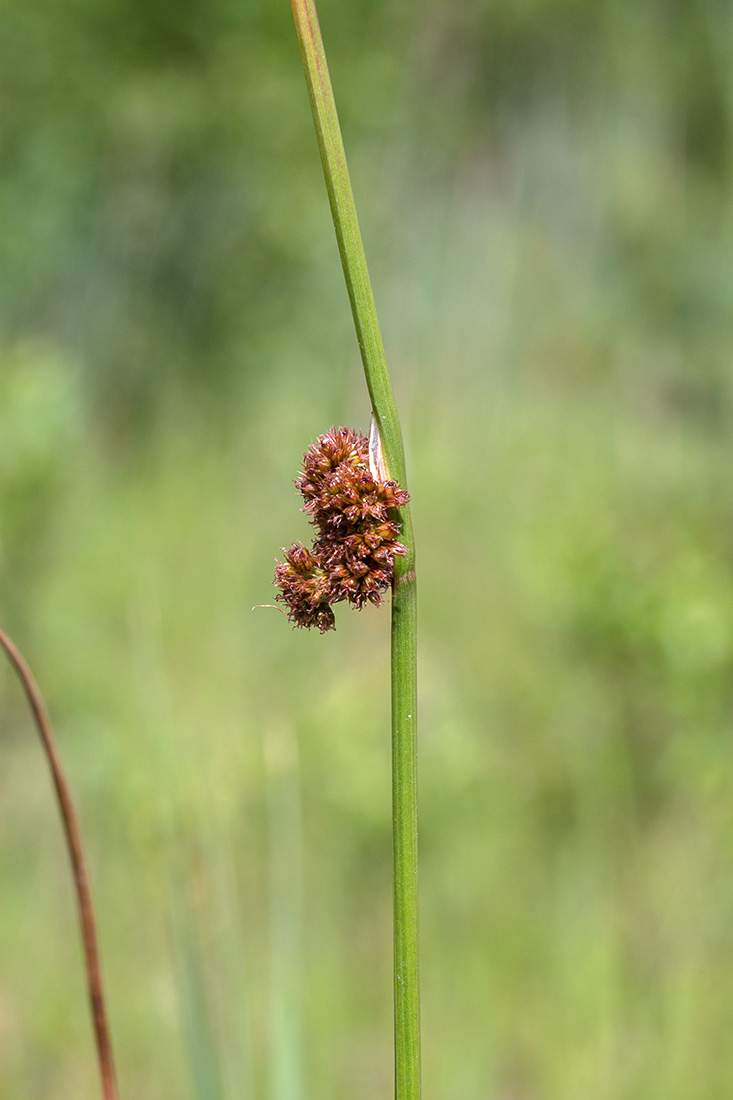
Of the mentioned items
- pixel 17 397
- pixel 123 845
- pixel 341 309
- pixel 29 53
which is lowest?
pixel 123 845

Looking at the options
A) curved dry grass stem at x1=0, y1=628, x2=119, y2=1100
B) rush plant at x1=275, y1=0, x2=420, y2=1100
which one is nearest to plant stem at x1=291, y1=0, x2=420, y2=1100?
rush plant at x1=275, y1=0, x2=420, y2=1100

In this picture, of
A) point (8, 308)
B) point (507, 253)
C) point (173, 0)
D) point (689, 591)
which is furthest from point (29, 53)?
point (689, 591)

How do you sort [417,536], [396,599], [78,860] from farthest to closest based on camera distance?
[417,536] < [78,860] < [396,599]

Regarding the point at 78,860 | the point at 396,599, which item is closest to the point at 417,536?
the point at 78,860

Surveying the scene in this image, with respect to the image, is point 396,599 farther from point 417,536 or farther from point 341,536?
point 417,536

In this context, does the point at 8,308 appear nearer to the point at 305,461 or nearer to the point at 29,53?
the point at 29,53

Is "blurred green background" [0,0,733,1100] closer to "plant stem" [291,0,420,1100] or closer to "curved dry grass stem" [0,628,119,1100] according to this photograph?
"curved dry grass stem" [0,628,119,1100]
